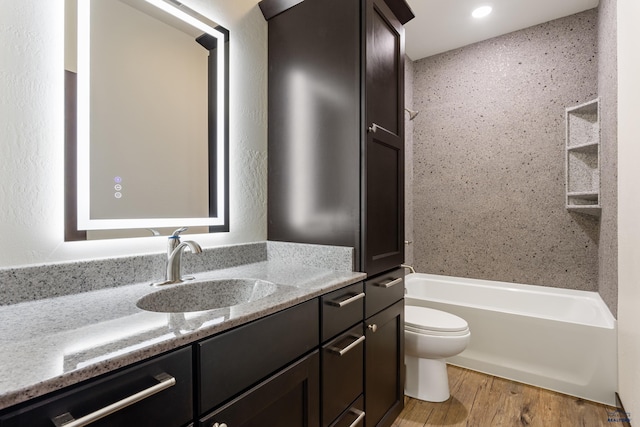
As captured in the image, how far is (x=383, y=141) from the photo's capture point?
59.2 inches

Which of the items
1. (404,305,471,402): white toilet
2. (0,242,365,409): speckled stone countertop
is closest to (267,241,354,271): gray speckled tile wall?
(0,242,365,409): speckled stone countertop

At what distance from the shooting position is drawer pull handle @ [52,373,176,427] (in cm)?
50

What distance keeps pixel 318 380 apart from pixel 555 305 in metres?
2.30

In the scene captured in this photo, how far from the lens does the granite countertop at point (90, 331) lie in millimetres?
503

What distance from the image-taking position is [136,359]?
0.59 m

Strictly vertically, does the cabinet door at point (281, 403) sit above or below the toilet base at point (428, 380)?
above

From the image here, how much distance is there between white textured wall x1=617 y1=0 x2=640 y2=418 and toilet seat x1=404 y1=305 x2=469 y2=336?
745 millimetres

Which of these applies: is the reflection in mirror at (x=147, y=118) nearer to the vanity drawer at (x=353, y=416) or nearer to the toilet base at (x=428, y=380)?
the vanity drawer at (x=353, y=416)

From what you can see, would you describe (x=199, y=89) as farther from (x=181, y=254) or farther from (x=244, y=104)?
(x=181, y=254)

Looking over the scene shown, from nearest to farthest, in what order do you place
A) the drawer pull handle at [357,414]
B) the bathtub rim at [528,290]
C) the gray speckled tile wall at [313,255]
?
the drawer pull handle at [357,414] < the gray speckled tile wall at [313,255] < the bathtub rim at [528,290]

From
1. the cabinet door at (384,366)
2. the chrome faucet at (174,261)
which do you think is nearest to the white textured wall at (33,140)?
the chrome faucet at (174,261)

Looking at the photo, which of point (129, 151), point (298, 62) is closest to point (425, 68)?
point (298, 62)

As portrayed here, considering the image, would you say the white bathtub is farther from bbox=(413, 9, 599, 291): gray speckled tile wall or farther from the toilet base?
the toilet base

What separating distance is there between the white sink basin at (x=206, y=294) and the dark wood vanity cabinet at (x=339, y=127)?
41 centimetres
